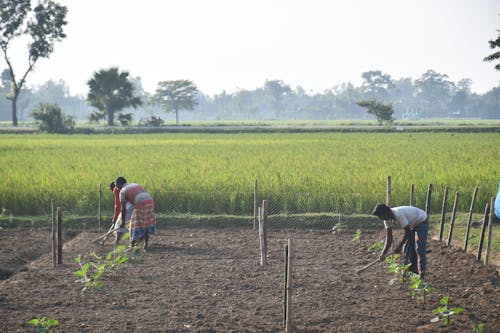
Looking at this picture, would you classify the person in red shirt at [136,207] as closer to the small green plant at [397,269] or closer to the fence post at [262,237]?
the fence post at [262,237]

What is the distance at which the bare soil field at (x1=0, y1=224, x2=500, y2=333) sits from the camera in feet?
23.4

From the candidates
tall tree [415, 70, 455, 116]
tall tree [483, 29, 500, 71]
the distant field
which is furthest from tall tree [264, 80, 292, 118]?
the distant field

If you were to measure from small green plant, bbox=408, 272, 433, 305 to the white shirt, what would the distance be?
703 mm

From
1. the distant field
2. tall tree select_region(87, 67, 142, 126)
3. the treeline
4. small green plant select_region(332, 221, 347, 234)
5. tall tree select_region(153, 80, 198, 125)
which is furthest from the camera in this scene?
the treeline

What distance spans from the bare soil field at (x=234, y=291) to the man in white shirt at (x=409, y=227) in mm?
471

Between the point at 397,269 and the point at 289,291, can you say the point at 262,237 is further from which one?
the point at 289,291

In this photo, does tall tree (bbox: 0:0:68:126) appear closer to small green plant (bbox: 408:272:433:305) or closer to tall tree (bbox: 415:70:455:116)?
small green plant (bbox: 408:272:433:305)

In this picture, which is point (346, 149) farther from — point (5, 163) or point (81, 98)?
point (81, 98)

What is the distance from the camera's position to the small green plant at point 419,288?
24.6ft

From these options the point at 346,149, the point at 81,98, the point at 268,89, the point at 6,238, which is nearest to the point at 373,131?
the point at 346,149

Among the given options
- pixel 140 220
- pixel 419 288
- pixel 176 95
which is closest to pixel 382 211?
pixel 419 288

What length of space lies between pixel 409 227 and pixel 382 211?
604mm

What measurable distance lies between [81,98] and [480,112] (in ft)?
322

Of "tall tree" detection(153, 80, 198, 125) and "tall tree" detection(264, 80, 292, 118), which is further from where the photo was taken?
"tall tree" detection(264, 80, 292, 118)
